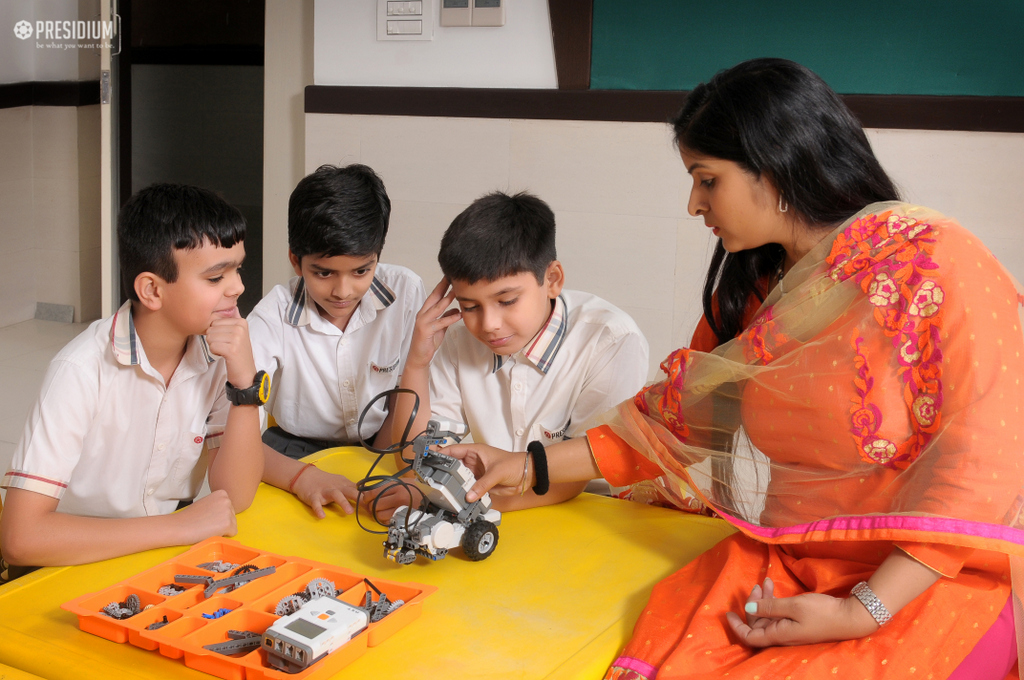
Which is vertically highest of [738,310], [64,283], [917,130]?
[917,130]

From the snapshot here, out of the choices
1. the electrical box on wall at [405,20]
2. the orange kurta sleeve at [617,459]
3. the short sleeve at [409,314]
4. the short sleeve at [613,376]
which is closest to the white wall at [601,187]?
the electrical box on wall at [405,20]

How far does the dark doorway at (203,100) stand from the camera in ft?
15.4

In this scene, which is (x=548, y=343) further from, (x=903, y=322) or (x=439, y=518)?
(x=903, y=322)

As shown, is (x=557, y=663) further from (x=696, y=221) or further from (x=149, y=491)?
(x=696, y=221)

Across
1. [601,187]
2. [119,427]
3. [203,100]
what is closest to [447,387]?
[119,427]

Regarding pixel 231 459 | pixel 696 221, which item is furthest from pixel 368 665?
pixel 696 221

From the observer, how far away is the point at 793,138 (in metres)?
1.12

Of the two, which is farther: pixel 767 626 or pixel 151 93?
pixel 151 93

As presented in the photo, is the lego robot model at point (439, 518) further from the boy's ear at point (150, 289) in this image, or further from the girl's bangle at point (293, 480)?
the boy's ear at point (150, 289)

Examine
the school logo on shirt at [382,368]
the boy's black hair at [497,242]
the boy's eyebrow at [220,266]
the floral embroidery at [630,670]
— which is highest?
the boy's black hair at [497,242]

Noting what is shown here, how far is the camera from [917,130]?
253cm

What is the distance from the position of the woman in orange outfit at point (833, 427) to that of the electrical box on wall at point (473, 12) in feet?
6.02

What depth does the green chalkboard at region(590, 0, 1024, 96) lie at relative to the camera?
2.44 metres

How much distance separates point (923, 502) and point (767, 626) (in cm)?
23
